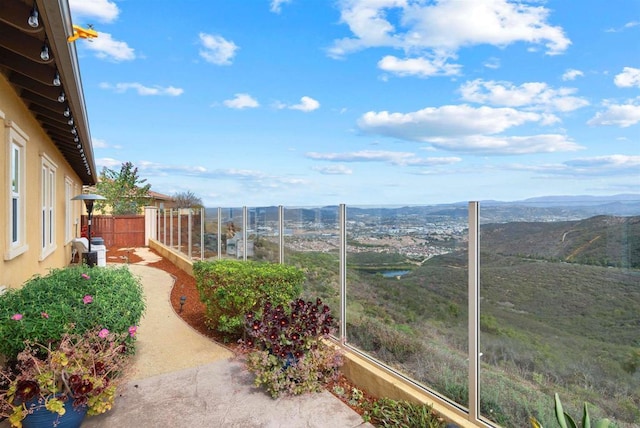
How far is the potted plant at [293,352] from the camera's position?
3.51 metres

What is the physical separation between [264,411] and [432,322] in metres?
1.66

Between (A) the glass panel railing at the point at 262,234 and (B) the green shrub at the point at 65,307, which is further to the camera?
(A) the glass panel railing at the point at 262,234

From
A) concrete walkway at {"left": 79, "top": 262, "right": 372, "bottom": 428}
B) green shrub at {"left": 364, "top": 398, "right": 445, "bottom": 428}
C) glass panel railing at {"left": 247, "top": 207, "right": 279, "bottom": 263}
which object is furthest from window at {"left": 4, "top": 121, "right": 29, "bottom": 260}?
green shrub at {"left": 364, "top": 398, "right": 445, "bottom": 428}

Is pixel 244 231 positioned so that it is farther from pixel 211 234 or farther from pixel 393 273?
pixel 393 273

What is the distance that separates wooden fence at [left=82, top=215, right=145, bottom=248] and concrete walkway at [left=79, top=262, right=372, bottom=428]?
14703 mm

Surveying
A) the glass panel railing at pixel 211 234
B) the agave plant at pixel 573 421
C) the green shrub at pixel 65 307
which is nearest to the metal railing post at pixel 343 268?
the green shrub at pixel 65 307

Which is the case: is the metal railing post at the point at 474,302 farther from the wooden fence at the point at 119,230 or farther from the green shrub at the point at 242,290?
the wooden fence at the point at 119,230

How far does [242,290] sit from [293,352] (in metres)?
1.27

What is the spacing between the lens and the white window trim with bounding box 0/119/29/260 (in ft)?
13.1

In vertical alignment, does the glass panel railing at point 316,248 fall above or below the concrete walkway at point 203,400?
above

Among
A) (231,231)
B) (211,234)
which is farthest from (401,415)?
(211,234)

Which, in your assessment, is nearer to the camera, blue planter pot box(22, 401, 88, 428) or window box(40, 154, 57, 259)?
blue planter pot box(22, 401, 88, 428)

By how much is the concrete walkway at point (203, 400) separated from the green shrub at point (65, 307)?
67 cm

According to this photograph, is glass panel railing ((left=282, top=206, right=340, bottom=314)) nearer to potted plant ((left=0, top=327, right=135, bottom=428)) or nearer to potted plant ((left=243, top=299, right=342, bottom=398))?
potted plant ((left=243, top=299, right=342, bottom=398))
